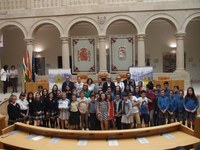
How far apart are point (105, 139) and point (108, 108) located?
362 cm

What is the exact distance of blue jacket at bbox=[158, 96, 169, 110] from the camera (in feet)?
Result: 31.6

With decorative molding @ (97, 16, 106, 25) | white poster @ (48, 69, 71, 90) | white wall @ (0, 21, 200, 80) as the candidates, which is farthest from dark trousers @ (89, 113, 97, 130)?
white wall @ (0, 21, 200, 80)

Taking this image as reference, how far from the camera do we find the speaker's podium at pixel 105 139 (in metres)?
5.57

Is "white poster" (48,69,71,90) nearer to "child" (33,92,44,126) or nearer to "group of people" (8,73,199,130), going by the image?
"group of people" (8,73,199,130)

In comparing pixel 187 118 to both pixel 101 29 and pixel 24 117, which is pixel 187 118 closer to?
pixel 24 117

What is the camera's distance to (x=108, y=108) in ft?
31.3

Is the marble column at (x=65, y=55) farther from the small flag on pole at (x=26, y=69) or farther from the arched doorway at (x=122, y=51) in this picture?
the small flag on pole at (x=26, y=69)

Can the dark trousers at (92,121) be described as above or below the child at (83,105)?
below

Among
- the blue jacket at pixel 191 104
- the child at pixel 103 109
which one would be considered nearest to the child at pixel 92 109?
the child at pixel 103 109

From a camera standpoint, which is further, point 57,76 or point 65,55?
point 65,55

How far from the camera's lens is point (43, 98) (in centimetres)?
994

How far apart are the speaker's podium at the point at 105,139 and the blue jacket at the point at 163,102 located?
3114 millimetres

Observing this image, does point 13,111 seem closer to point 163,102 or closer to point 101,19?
point 163,102

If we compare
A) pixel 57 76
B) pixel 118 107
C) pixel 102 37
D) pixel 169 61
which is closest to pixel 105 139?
pixel 118 107
